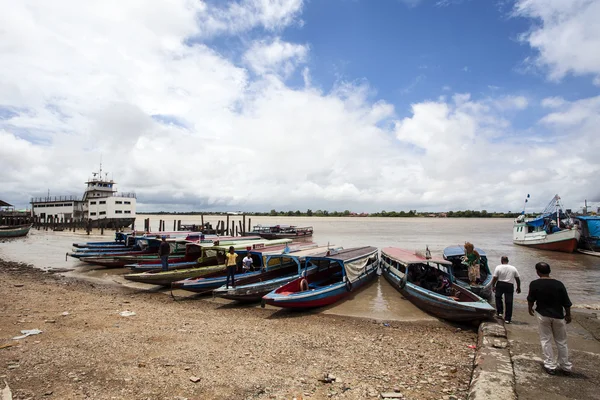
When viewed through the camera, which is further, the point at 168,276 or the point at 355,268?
the point at 168,276

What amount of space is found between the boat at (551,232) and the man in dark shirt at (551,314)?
28.4m

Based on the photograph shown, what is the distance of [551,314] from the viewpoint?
17.4 ft

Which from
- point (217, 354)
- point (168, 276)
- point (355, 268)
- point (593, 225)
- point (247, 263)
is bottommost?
point (217, 354)

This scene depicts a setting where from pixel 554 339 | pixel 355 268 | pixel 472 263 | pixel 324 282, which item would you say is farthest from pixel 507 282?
pixel 324 282

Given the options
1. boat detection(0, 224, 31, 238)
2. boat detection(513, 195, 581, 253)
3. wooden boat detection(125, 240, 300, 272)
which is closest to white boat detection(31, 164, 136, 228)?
boat detection(0, 224, 31, 238)

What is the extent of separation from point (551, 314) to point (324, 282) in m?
9.22

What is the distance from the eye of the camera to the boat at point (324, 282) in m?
10.3

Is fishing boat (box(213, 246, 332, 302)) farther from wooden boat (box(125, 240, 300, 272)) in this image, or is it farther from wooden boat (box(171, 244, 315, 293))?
wooden boat (box(125, 240, 300, 272))

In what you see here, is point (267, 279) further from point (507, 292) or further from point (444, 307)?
point (507, 292)

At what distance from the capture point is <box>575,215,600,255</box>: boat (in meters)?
27.0

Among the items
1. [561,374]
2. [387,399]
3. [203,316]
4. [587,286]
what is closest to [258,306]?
[203,316]

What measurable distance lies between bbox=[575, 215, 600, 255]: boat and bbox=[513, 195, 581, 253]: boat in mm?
719

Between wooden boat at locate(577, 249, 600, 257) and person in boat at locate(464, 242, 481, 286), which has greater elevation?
person in boat at locate(464, 242, 481, 286)

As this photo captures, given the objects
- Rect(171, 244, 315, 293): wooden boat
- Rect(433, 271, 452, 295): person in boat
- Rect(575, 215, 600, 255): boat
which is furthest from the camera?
Rect(575, 215, 600, 255): boat
